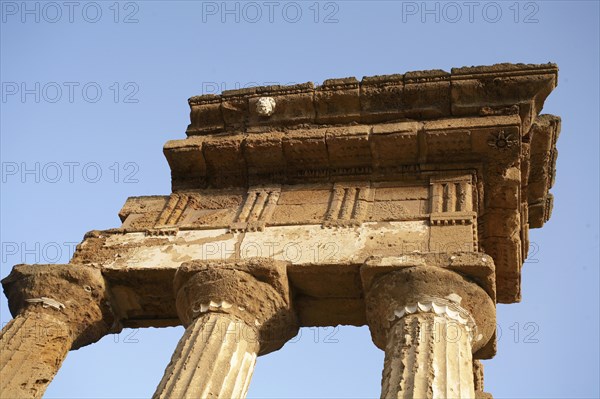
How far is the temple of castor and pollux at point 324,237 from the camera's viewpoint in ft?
27.3

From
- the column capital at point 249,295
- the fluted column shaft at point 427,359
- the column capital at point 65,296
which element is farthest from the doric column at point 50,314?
the fluted column shaft at point 427,359

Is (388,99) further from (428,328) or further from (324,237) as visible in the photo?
(428,328)

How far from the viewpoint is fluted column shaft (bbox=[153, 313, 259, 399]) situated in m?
7.77

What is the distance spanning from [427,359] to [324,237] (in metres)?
2.53

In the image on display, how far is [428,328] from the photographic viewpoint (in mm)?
7926

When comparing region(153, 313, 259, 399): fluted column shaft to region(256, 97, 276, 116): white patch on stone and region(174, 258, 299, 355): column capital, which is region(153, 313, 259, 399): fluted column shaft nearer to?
region(174, 258, 299, 355): column capital

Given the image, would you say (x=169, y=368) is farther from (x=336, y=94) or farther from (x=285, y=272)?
(x=336, y=94)


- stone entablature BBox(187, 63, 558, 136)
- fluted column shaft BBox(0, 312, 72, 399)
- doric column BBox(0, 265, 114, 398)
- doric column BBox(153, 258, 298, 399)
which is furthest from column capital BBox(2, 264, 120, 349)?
stone entablature BBox(187, 63, 558, 136)

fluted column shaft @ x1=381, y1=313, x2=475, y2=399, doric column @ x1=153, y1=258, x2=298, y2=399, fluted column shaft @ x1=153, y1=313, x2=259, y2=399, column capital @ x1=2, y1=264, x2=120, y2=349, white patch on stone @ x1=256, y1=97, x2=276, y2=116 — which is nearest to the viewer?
fluted column shaft @ x1=381, y1=313, x2=475, y2=399

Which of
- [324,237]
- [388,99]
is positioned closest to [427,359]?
[324,237]

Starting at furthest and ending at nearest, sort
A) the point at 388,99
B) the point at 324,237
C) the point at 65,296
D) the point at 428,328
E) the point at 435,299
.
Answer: the point at 388,99, the point at 324,237, the point at 65,296, the point at 435,299, the point at 428,328

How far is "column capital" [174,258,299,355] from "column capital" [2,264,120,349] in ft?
3.93

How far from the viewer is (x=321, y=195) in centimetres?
1059

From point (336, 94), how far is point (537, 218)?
3.59 meters
